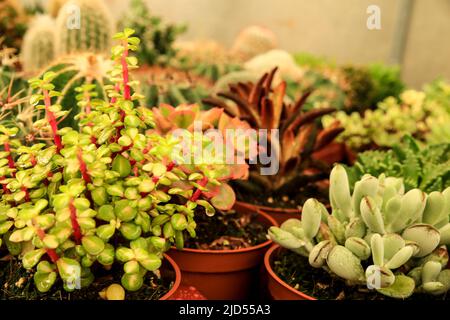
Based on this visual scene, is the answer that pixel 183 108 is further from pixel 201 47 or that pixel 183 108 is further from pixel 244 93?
pixel 201 47

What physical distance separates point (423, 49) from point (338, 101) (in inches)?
47.7

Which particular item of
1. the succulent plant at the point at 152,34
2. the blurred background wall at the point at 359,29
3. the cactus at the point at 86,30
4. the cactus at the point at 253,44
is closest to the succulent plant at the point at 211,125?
the cactus at the point at 86,30

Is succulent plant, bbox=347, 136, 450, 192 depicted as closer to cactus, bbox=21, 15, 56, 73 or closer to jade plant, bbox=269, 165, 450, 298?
jade plant, bbox=269, 165, 450, 298

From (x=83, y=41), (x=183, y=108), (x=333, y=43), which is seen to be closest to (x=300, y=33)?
(x=333, y=43)

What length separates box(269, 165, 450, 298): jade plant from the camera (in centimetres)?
68

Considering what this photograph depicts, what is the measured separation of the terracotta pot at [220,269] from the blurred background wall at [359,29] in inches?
92.5

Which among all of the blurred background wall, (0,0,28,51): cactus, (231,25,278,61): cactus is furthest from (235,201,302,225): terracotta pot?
the blurred background wall

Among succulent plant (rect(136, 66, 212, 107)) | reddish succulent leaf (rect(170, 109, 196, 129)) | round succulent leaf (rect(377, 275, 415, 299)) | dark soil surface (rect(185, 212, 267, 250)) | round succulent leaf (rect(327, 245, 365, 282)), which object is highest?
reddish succulent leaf (rect(170, 109, 196, 129))

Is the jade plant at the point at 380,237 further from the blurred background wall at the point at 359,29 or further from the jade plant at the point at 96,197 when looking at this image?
the blurred background wall at the point at 359,29

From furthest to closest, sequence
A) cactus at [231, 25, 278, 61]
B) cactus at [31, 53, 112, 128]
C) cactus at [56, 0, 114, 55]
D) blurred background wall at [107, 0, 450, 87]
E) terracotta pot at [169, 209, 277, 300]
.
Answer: blurred background wall at [107, 0, 450, 87] → cactus at [231, 25, 278, 61] → cactus at [56, 0, 114, 55] → cactus at [31, 53, 112, 128] → terracotta pot at [169, 209, 277, 300]

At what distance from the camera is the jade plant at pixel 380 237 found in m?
0.68

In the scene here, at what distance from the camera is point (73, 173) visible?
61cm

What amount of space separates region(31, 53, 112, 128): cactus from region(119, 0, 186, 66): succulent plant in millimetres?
907

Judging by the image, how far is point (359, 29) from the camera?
132 inches
